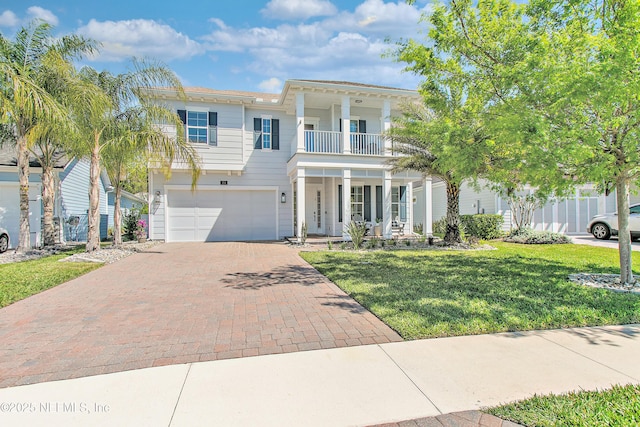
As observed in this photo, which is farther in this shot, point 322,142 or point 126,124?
point 322,142

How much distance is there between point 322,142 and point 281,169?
3.14m

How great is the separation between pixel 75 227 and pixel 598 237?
2496 cm

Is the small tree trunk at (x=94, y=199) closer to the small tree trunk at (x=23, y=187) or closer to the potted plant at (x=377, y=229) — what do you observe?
the small tree trunk at (x=23, y=187)

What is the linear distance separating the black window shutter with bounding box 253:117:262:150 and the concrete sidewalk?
45.0ft

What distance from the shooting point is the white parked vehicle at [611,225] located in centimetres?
1383

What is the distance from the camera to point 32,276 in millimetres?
7250

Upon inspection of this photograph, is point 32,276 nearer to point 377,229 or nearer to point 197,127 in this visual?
point 197,127

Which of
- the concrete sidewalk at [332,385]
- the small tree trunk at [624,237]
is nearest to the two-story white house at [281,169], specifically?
the small tree trunk at [624,237]

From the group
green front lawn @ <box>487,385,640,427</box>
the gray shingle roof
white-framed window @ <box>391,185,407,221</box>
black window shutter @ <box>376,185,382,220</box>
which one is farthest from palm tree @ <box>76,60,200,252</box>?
green front lawn @ <box>487,385,640,427</box>

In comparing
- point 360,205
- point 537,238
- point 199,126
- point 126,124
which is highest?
point 199,126

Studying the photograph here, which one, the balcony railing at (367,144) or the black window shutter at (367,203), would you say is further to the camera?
the black window shutter at (367,203)

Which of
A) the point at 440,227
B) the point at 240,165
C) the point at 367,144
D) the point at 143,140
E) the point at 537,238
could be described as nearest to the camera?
the point at 143,140

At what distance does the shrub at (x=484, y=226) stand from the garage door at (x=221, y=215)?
962 cm

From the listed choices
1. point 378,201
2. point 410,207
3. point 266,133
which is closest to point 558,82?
point 378,201
